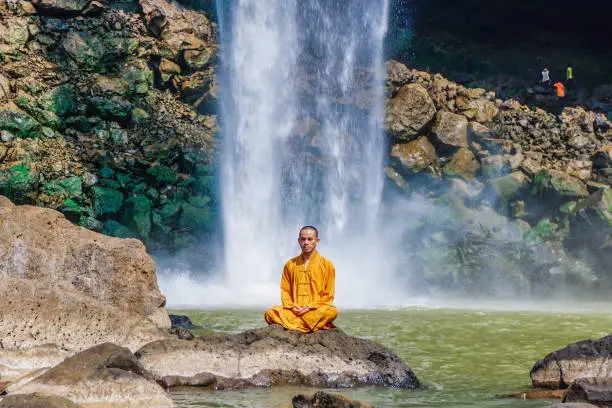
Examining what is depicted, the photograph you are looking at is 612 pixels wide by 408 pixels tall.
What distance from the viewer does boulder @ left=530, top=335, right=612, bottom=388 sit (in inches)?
214

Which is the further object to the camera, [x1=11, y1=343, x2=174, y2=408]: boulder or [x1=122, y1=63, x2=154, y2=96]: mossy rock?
[x1=122, y1=63, x2=154, y2=96]: mossy rock

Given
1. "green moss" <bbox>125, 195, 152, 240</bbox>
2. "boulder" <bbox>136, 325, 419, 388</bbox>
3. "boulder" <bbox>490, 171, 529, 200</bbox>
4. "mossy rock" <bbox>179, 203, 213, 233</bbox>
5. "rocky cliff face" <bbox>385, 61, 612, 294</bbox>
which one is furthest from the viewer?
"mossy rock" <bbox>179, 203, 213, 233</bbox>

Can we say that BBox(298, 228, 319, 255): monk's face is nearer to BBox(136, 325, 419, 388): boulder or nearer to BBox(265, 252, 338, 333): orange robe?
BBox(265, 252, 338, 333): orange robe

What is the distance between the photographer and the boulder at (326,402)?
4.11m

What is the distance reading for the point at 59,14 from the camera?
2488 centimetres

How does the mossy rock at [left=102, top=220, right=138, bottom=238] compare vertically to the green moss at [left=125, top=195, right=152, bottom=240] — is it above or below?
below

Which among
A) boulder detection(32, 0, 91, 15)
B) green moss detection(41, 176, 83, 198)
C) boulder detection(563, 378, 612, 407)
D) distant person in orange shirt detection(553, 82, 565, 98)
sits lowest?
boulder detection(563, 378, 612, 407)

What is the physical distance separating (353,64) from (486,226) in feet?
26.2

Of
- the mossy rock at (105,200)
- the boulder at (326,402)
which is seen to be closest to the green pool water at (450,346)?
the boulder at (326,402)

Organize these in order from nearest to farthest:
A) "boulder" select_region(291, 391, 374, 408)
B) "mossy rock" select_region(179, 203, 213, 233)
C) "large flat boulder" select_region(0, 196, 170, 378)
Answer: "boulder" select_region(291, 391, 374, 408), "large flat boulder" select_region(0, 196, 170, 378), "mossy rock" select_region(179, 203, 213, 233)

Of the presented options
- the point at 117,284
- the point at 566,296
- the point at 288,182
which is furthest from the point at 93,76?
the point at 117,284

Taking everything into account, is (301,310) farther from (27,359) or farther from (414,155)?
(414,155)

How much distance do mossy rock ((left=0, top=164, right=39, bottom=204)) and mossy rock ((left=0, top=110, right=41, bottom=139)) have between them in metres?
1.54

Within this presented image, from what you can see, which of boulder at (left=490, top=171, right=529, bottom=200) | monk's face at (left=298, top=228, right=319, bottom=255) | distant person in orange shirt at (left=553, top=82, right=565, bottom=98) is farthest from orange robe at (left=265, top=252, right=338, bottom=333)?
distant person in orange shirt at (left=553, top=82, right=565, bottom=98)
